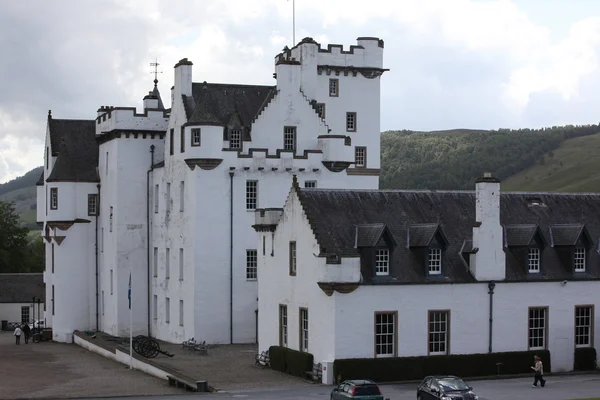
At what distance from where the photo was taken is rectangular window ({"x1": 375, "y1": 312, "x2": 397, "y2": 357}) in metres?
55.9

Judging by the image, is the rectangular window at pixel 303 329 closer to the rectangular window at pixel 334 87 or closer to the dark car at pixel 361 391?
the dark car at pixel 361 391

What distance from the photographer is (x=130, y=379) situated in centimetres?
5956

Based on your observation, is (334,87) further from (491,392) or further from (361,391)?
(361,391)

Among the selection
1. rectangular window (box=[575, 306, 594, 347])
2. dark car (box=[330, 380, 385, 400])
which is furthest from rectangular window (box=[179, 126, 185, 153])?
dark car (box=[330, 380, 385, 400])

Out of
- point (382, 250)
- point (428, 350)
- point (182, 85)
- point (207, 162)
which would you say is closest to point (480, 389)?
point (428, 350)

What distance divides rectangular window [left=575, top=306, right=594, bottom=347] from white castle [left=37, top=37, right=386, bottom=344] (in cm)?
1693

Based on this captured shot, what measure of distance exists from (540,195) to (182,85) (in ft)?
81.2

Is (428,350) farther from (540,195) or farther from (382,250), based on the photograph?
(540,195)

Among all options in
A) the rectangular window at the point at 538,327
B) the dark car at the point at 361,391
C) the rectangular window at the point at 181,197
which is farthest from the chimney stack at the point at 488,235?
the rectangular window at the point at 181,197

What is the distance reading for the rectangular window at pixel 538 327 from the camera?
5931cm

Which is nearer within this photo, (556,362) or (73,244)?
(556,362)

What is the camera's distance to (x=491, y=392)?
5150 cm

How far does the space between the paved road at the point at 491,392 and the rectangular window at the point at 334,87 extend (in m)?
34.4

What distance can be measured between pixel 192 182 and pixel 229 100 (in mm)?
6606
